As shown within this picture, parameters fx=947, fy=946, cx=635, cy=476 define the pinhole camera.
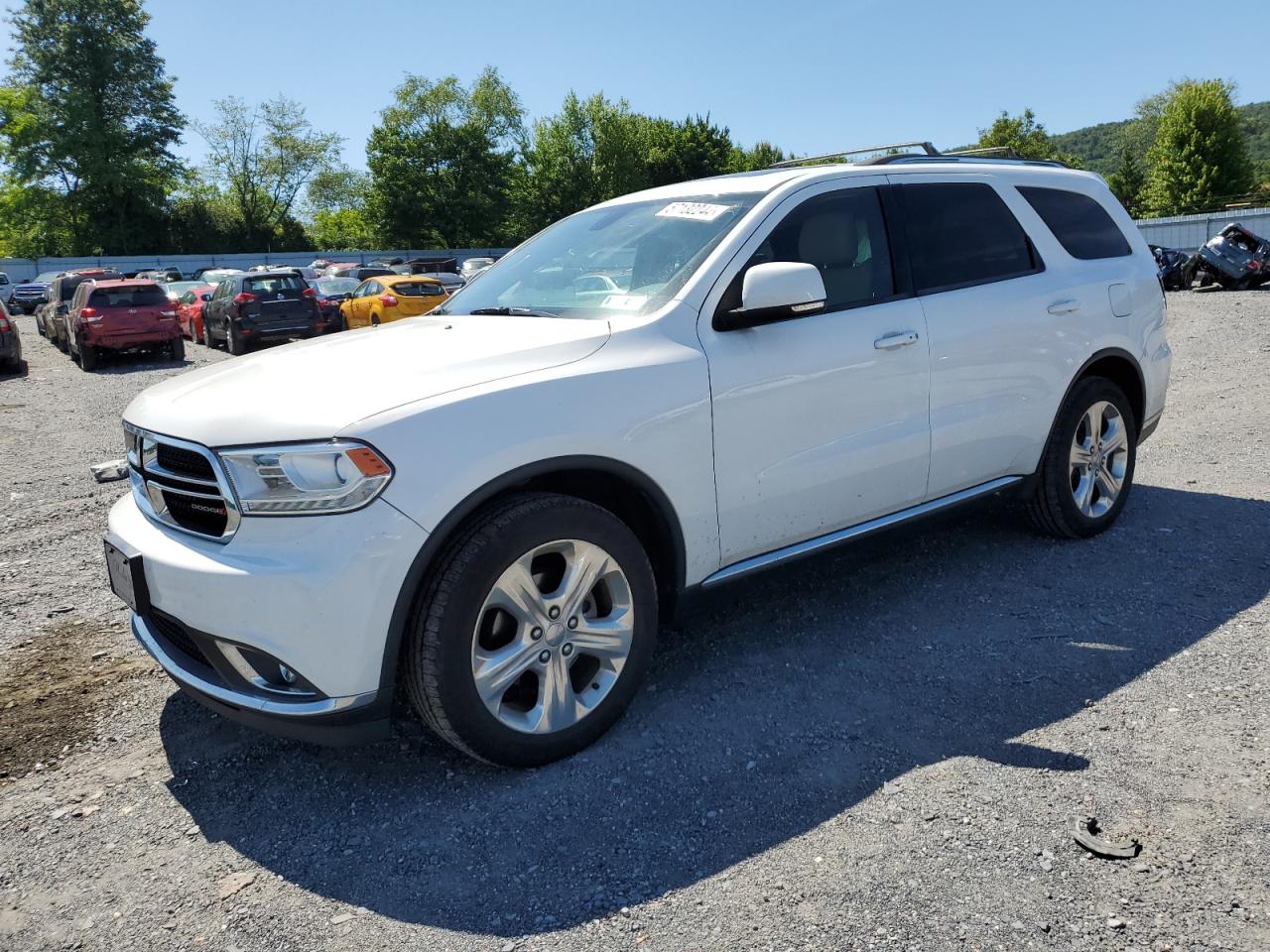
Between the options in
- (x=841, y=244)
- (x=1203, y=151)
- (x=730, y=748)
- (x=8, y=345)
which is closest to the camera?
(x=730, y=748)

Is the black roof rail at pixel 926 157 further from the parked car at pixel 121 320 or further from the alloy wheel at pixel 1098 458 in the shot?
the parked car at pixel 121 320

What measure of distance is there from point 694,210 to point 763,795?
2215 mm

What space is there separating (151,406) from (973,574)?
361 centimetres

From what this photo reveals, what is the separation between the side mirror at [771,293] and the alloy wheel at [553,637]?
3.19 ft

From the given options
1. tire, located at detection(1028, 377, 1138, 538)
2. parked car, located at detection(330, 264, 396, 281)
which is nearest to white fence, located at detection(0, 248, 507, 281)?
parked car, located at detection(330, 264, 396, 281)

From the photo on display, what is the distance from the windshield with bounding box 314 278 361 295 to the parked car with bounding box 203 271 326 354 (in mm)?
4974

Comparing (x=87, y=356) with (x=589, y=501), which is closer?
(x=589, y=501)

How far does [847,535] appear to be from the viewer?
12.2 ft

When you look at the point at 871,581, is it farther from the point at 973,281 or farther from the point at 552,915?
the point at 552,915

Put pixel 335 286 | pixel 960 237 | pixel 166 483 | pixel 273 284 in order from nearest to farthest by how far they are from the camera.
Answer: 1. pixel 166 483
2. pixel 960 237
3. pixel 273 284
4. pixel 335 286

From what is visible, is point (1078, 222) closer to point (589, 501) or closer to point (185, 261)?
point (589, 501)

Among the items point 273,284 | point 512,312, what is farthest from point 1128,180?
point 512,312

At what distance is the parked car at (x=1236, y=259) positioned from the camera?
72.2 ft

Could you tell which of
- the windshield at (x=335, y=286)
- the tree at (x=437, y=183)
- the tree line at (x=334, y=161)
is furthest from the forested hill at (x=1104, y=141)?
the windshield at (x=335, y=286)
